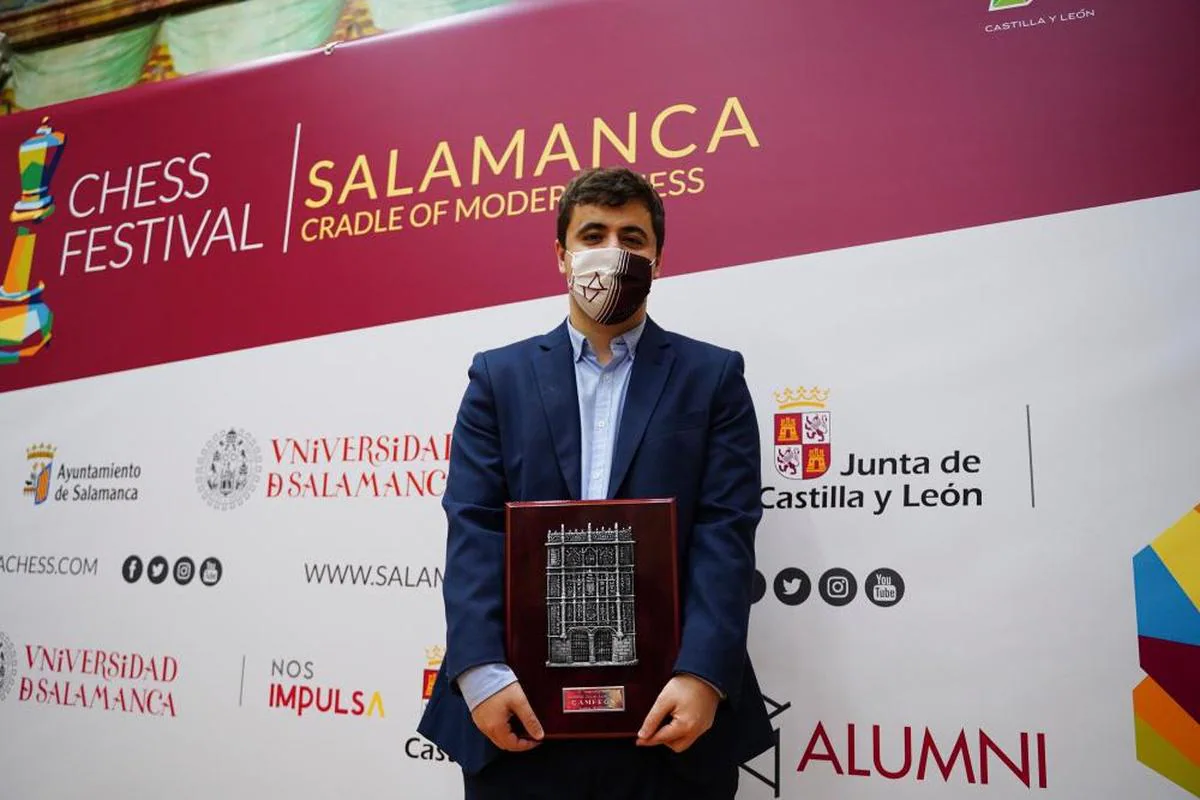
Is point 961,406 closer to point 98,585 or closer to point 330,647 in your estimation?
point 330,647

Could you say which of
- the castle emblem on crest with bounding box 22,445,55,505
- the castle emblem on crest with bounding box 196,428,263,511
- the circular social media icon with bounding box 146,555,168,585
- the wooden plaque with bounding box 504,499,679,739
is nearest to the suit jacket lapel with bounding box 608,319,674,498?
the wooden plaque with bounding box 504,499,679,739

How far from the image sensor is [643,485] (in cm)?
136

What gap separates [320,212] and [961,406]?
180 centimetres

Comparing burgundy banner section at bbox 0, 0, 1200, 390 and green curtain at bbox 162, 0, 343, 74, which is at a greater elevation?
green curtain at bbox 162, 0, 343, 74

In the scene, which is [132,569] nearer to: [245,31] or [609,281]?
[245,31]

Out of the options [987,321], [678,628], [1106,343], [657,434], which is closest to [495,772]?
[678,628]

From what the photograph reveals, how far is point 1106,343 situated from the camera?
1683mm

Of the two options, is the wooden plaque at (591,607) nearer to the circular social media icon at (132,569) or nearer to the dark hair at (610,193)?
the dark hair at (610,193)

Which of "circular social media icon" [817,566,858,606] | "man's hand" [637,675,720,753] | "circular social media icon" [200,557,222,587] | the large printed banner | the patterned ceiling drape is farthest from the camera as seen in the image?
the patterned ceiling drape

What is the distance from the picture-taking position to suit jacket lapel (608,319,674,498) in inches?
54.0

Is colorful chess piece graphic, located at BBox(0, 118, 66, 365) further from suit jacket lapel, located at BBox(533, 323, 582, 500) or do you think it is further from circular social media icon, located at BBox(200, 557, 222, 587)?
suit jacket lapel, located at BBox(533, 323, 582, 500)

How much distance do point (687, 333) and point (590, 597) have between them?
34.0 inches

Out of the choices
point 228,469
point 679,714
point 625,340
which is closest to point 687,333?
point 625,340

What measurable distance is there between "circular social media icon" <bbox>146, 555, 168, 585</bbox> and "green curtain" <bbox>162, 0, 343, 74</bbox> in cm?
157
